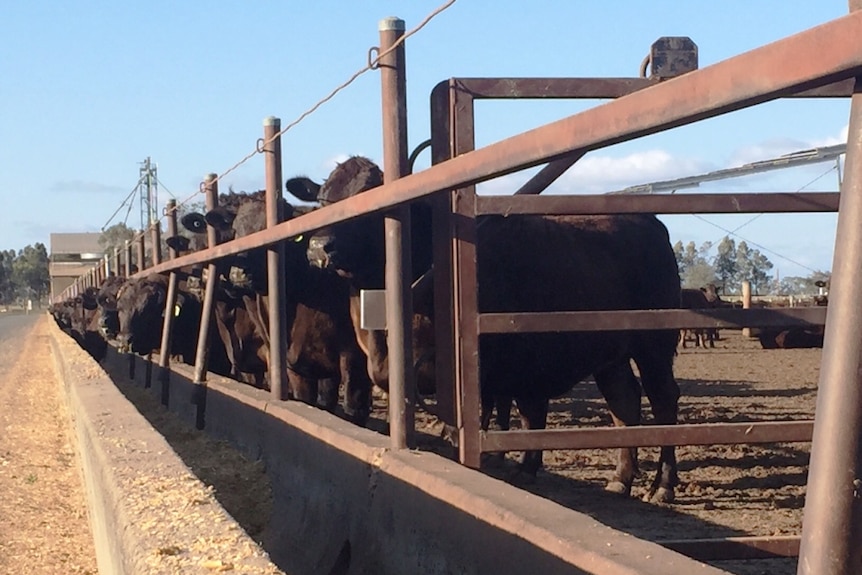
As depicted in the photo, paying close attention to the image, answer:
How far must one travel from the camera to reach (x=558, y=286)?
6.86 m

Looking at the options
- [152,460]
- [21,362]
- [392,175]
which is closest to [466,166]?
[392,175]

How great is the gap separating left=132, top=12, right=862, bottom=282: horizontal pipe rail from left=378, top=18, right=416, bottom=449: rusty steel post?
76 centimetres

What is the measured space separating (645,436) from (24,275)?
564 feet

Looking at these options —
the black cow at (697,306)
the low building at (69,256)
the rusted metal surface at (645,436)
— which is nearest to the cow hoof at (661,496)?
the rusted metal surface at (645,436)

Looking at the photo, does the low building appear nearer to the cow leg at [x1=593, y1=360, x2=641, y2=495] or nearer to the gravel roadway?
the gravel roadway

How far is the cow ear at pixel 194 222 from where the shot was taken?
11.4 meters

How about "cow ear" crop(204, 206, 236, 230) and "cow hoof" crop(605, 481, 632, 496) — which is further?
"cow ear" crop(204, 206, 236, 230)

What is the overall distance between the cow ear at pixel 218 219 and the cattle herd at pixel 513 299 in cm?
2

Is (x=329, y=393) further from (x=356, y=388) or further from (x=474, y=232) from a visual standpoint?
(x=474, y=232)

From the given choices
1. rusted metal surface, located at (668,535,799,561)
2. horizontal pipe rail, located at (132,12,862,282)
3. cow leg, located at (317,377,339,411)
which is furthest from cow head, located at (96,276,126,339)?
horizontal pipe rail, located at (132,12,862,282)

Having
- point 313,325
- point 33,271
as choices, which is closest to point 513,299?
point 313,325

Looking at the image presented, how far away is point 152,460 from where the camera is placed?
420 centimetres

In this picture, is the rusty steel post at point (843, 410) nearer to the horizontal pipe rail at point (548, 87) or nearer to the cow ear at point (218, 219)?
the horizontal pipe rail at point (548, 87)

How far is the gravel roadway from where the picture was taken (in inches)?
221
